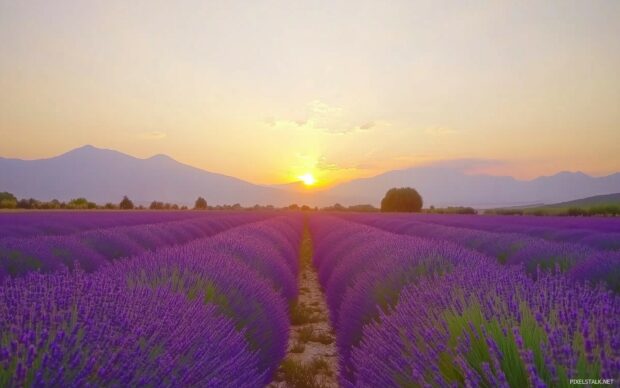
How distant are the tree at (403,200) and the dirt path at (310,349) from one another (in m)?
47.3

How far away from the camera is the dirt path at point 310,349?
4877 millimetres

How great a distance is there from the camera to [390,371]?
7.40 feet

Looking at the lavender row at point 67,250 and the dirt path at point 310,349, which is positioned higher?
the lavender row at point 67,250

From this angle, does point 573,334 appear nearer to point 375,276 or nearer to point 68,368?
point 68,368

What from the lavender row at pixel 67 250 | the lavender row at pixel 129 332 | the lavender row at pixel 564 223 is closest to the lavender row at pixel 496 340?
the lavender row at pixel 129 332

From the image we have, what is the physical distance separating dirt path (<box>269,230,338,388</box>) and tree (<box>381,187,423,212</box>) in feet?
155

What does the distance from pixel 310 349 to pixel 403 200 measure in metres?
51.0

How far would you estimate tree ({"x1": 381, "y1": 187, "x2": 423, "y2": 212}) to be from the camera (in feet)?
183

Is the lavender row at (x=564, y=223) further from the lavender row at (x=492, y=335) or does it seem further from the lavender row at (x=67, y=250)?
the lavender row at (x=492, y=335)

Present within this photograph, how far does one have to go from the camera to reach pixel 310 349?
6.14 meters

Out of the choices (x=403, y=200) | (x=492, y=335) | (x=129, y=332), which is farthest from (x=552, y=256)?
(x=403, y=200)

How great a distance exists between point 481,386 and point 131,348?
130cm

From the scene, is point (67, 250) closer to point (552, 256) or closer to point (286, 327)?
point (286, 327)

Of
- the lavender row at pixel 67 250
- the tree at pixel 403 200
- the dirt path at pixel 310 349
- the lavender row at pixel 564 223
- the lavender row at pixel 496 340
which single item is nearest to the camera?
the lavender row at pixel 496 340
